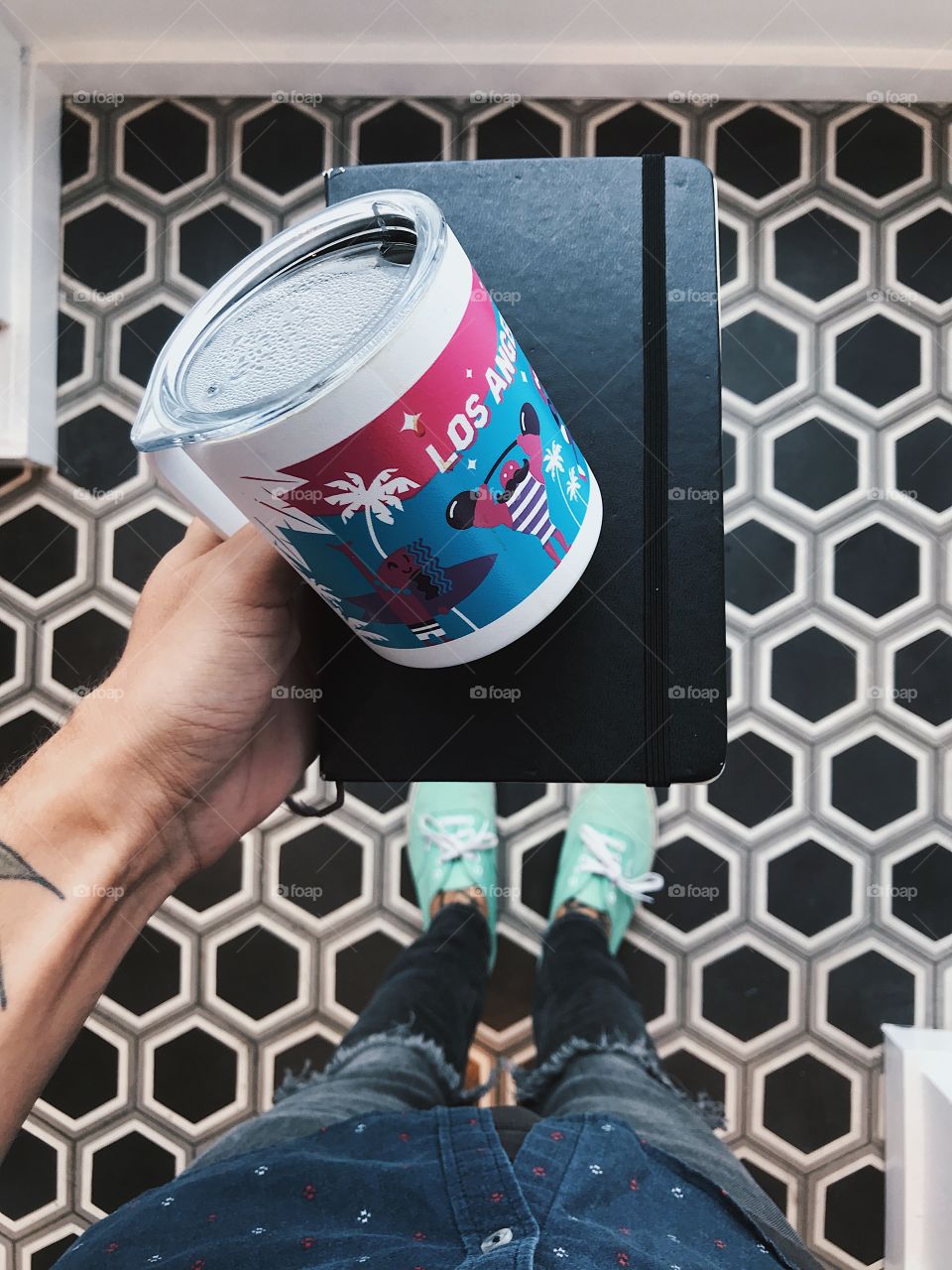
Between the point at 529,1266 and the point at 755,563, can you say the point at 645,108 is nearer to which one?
the point at 755,563

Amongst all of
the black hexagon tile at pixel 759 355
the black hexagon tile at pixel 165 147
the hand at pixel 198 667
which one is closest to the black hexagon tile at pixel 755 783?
the black hexagon tile at pixel 759 355

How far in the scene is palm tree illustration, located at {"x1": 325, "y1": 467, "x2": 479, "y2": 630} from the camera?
0.34 m

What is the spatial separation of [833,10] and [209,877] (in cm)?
126

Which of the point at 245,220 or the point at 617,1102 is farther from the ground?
the point at 245,220

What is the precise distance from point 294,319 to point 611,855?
0.79 m

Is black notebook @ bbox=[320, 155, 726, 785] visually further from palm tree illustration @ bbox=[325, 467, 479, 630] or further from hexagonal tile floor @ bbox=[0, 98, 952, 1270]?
hexagonal tile floor @ bbox=[0, 98, 952, 1270]

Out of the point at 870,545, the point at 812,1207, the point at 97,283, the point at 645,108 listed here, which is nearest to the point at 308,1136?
the point at 812,1207

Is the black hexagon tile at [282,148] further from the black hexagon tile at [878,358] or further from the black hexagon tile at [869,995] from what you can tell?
the black hexagon tile at [869,995]

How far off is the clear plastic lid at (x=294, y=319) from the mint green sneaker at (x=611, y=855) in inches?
30.1

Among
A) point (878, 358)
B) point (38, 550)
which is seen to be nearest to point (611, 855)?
point (878, 358)

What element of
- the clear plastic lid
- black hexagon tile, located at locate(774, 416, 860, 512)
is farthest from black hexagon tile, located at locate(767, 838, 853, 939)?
the clear plastic lid

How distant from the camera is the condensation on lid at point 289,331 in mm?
342

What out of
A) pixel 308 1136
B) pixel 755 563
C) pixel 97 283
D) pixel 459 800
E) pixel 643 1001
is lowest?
pixel 643 1001

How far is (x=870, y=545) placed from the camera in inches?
41.9
